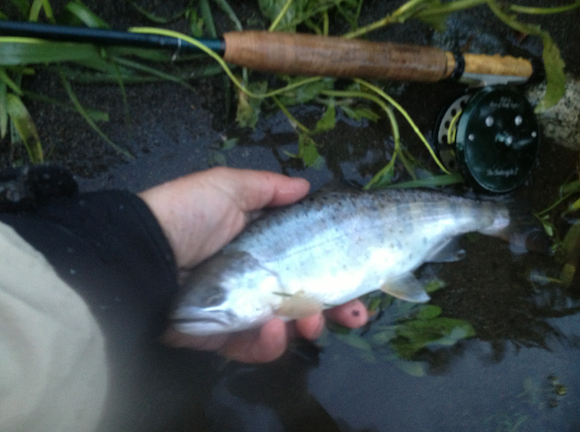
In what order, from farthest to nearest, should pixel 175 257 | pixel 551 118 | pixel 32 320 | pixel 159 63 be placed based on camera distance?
pixel 551 118 < pixel 159 63 < pixel 175 257 < pixel 32 320

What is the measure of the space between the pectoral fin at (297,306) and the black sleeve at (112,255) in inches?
17.9

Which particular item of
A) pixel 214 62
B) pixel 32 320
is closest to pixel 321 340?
pixel 32 320

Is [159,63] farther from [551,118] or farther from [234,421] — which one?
[551,118]

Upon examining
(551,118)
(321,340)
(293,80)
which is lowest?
(321,340)

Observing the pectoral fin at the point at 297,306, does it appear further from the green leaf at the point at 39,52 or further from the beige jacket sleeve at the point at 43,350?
the green leaf at the point at 39,52

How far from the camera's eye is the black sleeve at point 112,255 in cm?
133

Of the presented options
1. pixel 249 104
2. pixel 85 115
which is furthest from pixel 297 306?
pixel 85 115

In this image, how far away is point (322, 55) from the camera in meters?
1.71

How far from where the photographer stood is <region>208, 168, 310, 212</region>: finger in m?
1.80

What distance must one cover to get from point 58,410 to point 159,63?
5.04 ft

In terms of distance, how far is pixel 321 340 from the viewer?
75.9 inches

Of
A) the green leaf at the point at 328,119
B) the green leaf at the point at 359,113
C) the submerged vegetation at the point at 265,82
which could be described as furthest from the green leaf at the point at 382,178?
the green leaf at the point at 328,119

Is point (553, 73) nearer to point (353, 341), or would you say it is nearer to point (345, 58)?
point (345, 58)

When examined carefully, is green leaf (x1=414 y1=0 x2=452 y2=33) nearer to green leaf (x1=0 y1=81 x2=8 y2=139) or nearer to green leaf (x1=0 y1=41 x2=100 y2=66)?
green leaf (x1=0 y1=41 x2=100 y2=66)
